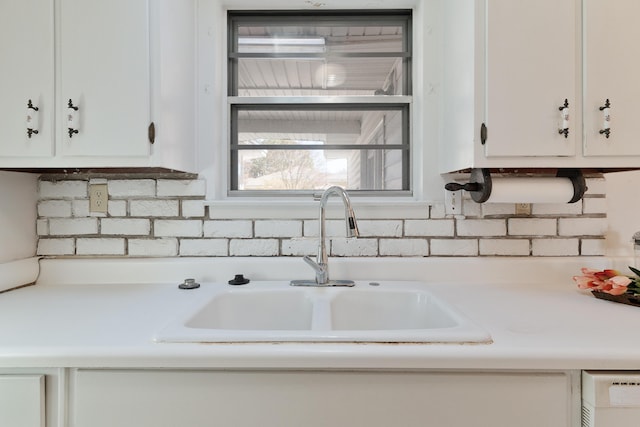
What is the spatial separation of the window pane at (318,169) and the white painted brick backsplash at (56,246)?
765 mm

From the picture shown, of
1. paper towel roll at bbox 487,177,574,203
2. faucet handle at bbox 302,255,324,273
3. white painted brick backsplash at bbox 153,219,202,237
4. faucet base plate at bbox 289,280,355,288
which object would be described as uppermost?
paper towel roll at bbox 487,177,574,203

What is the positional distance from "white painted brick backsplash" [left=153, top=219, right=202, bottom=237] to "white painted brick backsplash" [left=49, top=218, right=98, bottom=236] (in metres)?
0.27

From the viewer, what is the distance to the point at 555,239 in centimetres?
147

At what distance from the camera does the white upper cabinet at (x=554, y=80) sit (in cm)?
113

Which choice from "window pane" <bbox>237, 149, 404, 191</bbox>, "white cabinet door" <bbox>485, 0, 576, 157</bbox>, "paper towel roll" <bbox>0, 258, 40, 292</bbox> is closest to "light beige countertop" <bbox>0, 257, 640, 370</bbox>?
"paper towel roll" <bbox>0, 258, 40, 292</bbox>

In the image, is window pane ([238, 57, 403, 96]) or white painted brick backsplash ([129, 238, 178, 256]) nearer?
white painted brick backsplash ([129, 238, 178, 256])

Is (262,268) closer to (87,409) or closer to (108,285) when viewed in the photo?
(108,285)

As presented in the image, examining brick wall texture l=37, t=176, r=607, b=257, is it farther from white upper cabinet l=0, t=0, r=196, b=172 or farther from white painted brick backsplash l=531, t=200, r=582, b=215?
white upper cabinet l=0, t=0, r=196, b=172

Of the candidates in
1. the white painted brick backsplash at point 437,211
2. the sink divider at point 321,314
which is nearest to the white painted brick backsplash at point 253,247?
the sink divider at point 321,314

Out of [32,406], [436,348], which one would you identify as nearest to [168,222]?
[32,406]

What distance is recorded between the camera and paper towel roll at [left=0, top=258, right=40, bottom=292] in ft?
4.28

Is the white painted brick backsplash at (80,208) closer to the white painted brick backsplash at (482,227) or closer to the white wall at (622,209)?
the white painted brick backsplash at (482,227)

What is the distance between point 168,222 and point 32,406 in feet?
2.62

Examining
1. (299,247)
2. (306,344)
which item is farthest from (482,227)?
(306,344)
